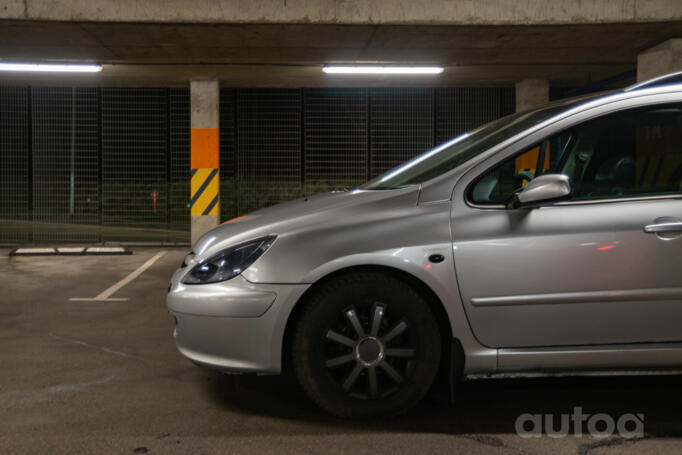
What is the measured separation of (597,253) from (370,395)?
1.24 meters

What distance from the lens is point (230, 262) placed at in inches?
131

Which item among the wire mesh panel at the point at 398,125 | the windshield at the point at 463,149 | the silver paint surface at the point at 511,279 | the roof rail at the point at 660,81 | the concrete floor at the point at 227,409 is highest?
the wire mesh panel at the point at 398,125

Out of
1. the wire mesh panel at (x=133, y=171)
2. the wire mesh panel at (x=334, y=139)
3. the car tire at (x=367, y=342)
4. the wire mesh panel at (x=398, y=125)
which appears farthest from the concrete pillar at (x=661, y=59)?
the wire mesh panel at (x=133, y=171)

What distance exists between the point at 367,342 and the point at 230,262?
761 millimetres

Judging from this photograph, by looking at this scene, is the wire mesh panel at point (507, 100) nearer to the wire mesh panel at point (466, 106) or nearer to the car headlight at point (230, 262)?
the wire mesh panel at point (466, 106)

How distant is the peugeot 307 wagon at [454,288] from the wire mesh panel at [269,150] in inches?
431

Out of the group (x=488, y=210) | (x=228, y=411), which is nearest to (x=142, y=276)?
(x=228, y=411)

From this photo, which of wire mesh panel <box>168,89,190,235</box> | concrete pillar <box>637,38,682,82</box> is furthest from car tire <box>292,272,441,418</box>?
wire mesh panel <box>168,89,190,235</box>

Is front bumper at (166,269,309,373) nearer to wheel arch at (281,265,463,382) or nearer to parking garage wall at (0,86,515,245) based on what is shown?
wheel arch at (281,265,463,382)

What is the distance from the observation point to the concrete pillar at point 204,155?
12.7 meters

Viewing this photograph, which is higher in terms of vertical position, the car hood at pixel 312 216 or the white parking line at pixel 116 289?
the car hood at pixel 312 216

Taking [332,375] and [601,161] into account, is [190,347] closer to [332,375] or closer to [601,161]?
[332,375]

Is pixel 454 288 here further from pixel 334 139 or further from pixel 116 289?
pixel 334 139

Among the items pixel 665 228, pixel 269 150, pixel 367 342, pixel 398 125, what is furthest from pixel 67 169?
pixel 665 228
